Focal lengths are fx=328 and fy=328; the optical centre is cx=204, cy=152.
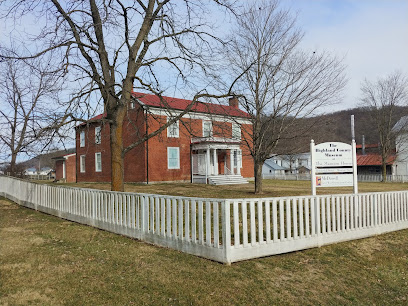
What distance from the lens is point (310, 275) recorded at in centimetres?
473

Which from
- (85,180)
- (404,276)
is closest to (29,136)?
(404,276)

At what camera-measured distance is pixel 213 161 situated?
26.0 meters

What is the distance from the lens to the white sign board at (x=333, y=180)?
766 cm

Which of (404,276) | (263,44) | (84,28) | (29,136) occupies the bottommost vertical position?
(404,276)

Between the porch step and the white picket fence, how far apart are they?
14.3 meters

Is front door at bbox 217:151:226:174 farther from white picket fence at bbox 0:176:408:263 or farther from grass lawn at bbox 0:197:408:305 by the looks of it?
grass lawn at bbox 0:197:408:305

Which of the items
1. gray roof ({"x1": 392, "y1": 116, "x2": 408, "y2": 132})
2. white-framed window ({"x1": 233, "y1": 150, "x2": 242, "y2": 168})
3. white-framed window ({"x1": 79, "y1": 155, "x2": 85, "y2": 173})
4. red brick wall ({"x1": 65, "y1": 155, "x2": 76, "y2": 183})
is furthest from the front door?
gray roof ({"x1": 392, "y1": 116, "x2": 408, "y2": 132})

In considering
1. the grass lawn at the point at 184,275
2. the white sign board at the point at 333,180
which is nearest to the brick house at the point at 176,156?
the white sign board at the point at 333,180

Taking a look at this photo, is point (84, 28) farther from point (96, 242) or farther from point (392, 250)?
point (392, 250)

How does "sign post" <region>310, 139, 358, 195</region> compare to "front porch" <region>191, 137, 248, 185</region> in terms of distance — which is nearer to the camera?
"sign post" <region>310, 139, 358, 195</region>

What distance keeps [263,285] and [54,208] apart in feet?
26.8

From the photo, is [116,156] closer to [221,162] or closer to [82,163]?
[221,162]

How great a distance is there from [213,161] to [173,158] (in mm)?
3364

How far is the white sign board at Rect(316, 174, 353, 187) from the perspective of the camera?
766 centimetres
